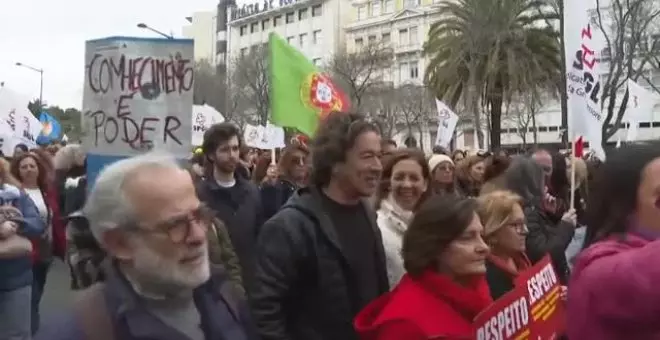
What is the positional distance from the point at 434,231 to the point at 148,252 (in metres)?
1.37

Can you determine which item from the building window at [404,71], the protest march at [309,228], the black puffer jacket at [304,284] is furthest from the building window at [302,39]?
the black puffer jacket at [304,284]

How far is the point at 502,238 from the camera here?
157 inches

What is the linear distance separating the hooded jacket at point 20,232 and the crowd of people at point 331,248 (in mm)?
15

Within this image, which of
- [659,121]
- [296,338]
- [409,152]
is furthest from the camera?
[659,121]

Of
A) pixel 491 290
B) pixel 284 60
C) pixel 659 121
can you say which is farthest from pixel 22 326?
pixel 659 121

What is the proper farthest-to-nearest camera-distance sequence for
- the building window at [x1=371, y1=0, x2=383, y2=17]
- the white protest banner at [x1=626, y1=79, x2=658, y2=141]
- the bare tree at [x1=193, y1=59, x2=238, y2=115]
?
the building window at [x1=371, y1=0, x2=383, y2=17], the bare tree at [x1=193, y1=59, x2=238, y2=115], the white protest banner at [x1=626, y1=79, x2=658, y2=141]

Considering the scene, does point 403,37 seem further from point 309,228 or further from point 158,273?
point 158,273

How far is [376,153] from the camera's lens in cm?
375

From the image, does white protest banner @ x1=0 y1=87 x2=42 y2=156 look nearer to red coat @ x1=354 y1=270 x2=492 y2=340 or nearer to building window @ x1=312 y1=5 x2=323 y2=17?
red coat @ x1=354 y1=270 x2=492 y2=340

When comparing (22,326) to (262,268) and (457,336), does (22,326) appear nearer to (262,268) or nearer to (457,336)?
(262,268)

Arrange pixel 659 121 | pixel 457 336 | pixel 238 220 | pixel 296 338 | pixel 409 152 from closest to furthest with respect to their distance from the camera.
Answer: pixel 457 336
pixel 296 338
pixel 409 152
pixel 238 220
pixel 659 121

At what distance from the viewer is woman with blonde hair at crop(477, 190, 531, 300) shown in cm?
390

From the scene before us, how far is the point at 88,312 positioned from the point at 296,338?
1.49 metres

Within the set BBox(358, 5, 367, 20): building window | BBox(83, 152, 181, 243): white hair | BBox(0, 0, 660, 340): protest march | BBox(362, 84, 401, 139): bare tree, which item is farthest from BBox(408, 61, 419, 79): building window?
BBox(83, 152, 181, 243): white hair
